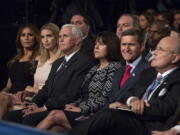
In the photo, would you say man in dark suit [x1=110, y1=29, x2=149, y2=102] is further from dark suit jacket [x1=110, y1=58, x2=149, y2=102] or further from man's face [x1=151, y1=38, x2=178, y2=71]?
man's face [x1=151, y1=38, x2=178, y2=71]

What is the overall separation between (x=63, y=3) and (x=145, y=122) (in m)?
5.48

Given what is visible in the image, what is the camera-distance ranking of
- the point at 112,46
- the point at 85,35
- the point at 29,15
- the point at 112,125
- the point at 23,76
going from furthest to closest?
1. the point at 29,15
2. the point at 23,76
3. the point at 85,35
4. the point at 112,46
5. the point at 112,125

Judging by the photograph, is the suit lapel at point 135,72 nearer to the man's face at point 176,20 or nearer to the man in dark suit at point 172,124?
the man in dark suit at point 172,124

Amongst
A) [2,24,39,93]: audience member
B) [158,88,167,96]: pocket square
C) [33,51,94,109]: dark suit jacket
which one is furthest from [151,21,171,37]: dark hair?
[158,88,167,96]: pocket square

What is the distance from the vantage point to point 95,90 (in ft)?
22.0

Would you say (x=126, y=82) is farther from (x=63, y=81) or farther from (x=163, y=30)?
(x=163, y=30)

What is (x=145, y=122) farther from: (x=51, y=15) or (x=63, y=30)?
(x=51, y=15)

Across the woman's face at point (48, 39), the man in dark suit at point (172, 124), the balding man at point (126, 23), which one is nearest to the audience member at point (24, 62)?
the woman's face at point (48, 39)

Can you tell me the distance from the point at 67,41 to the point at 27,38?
146 cm

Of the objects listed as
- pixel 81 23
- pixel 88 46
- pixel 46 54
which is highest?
pixel 81 23

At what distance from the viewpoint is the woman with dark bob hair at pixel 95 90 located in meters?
6.33

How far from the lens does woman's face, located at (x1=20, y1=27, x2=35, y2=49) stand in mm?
8648

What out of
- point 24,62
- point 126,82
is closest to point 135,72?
point 126,82

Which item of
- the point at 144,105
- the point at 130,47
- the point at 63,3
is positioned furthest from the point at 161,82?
the point at 63,3
